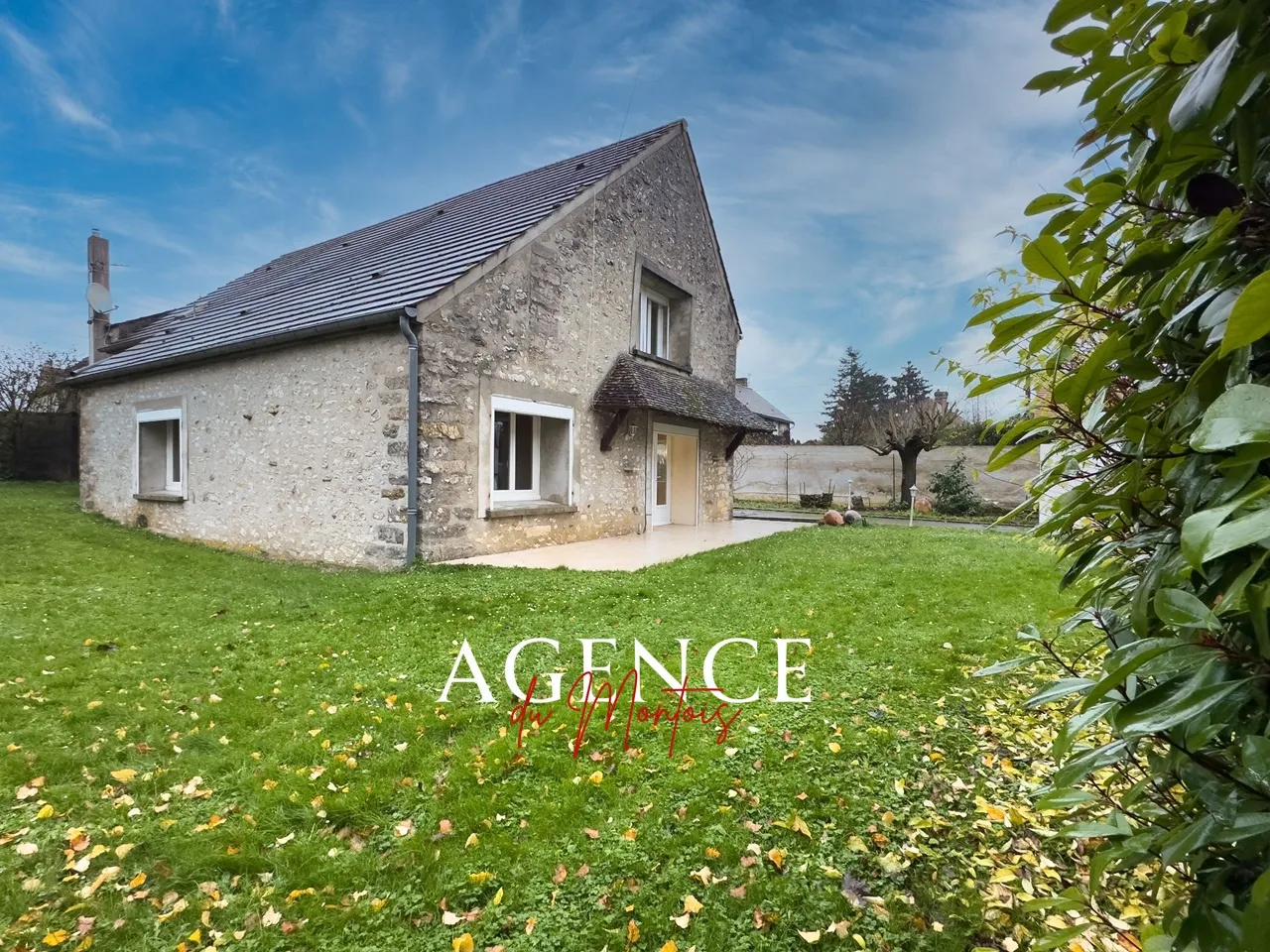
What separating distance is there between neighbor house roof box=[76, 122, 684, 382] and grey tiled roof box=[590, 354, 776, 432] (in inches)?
114

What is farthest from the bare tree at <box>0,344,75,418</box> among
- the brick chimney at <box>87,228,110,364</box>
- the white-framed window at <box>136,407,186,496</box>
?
the white-framed window at <box>136,407,186,496</box>

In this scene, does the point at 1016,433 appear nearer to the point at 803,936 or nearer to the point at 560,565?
the point at 803,936

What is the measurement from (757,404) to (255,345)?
25730 mm

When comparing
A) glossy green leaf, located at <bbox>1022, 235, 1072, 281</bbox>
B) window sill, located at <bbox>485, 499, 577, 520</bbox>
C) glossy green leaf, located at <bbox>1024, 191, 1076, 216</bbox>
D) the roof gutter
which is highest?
the roof gutter

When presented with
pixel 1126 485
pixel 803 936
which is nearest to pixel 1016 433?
pixel 1126 485

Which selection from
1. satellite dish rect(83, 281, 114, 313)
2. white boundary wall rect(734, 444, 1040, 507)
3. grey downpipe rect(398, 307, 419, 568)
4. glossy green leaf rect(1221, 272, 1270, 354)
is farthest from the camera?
white boundary wall rect(734, 444, 1040, 507)

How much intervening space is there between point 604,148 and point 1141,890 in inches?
510

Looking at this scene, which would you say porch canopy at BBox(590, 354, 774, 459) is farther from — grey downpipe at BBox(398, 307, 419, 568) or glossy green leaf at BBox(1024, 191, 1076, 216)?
glossy green leaf at BBox(1024, 191, 1076, 216)

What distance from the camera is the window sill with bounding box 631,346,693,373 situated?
11180 mm

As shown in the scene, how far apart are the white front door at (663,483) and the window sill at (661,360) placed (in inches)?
58.2

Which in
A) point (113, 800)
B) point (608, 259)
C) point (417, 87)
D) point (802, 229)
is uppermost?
point (417, 87)

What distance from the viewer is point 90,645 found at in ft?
14.8

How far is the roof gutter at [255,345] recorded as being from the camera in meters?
7.15

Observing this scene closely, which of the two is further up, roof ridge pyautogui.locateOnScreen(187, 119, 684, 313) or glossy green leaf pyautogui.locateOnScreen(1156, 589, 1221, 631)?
roof ridge pyautogui.locateOnScreen(187, 119, 684, 313)
